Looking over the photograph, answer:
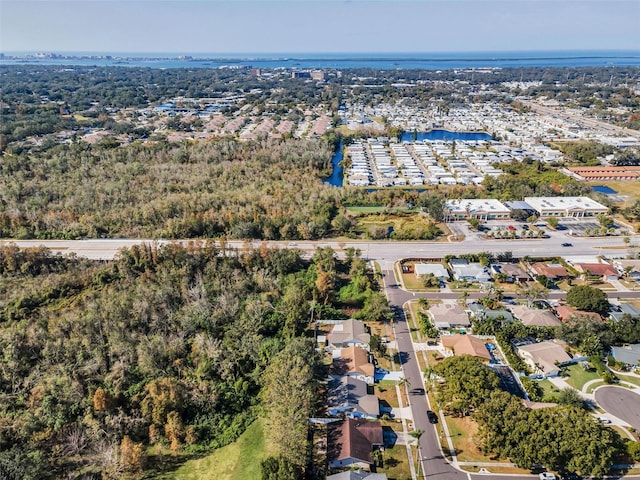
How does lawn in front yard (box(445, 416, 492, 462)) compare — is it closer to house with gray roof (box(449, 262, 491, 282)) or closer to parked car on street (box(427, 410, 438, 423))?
parked car on street (box(427, 410, 438, 423))

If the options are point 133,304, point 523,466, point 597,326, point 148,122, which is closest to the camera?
point 523,466

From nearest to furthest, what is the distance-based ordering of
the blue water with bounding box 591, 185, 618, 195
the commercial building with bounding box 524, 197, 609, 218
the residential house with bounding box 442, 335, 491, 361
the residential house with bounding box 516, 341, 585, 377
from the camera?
the residential house with bounding box 516, 341, 585, 377
the residential house with bounding box 442, 335, 491, 361
the commercial building with bounding box 524, 197, 609, 218
the blue water with bounding box 591, 185, 618, 195

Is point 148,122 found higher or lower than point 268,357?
higher

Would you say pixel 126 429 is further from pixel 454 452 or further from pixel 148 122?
pixel 148 122

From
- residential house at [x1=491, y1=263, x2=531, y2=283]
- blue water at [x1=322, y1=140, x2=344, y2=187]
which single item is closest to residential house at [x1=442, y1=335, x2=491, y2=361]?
residential house at [x1=491, y1=263, x2=531, y2=283]

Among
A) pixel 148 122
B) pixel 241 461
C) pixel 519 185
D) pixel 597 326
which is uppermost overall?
pixel 148 122

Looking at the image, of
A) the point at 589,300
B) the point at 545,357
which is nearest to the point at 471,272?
the point at 589,300

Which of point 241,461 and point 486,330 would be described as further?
point 486,330

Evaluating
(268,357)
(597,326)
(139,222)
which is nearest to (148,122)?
(139,222)
